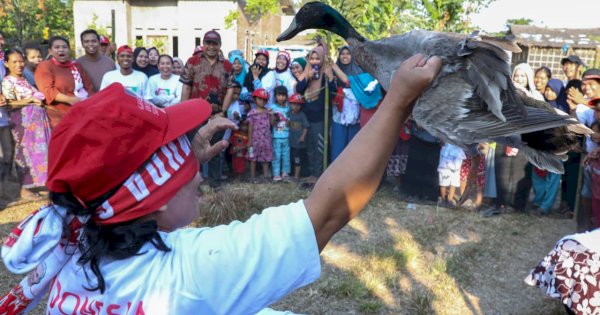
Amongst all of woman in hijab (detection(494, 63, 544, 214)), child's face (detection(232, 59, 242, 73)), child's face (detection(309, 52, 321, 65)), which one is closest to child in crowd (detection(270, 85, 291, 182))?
child's face (detection(309, 52, 321, 65))

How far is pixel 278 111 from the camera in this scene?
7355mm

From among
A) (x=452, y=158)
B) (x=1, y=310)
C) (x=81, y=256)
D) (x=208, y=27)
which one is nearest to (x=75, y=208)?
(x=81, y=256)

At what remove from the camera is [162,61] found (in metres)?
7.10

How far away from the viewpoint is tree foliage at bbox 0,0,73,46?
2050 cm

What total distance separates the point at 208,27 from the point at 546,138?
837 inches

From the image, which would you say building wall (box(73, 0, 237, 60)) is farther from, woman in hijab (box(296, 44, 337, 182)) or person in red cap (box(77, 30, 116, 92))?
person in red cap (box(77, 30, 116, 92))

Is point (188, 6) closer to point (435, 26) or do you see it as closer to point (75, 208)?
point (435, 26)

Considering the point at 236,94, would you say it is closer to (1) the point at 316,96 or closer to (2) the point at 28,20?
(1) the point at 316,96

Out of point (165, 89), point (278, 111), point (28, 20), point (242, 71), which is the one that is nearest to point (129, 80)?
point (165, 89)

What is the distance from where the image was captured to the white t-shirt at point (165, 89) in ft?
22.0

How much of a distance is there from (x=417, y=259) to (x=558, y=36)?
17577 millimetres

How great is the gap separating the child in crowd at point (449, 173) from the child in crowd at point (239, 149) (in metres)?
2.85

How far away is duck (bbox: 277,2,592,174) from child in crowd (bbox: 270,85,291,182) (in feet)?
18.3

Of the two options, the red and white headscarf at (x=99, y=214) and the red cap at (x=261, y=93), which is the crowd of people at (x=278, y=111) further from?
the red and white headscarf at (x=99, y=214)
